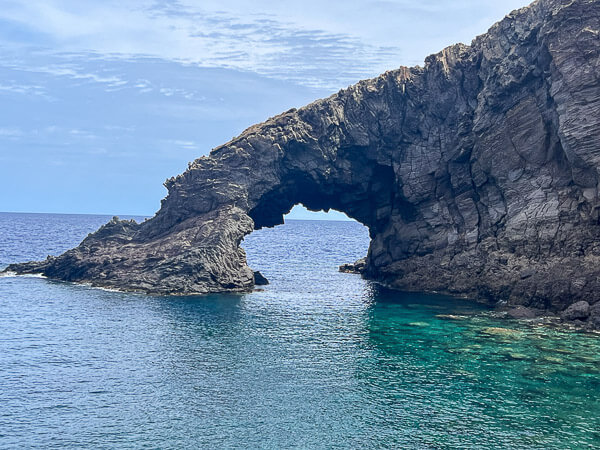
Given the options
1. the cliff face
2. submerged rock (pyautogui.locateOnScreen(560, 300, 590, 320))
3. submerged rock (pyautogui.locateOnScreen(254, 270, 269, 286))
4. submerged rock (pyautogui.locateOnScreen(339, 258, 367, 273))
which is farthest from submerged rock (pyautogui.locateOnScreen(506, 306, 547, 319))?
submerged rock (pyautogui.locateOnScreen(339, 258, 367, 273))

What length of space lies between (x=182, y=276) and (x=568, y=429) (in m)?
53.4

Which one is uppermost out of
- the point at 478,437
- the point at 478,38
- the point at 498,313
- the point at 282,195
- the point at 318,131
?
the point at 478,38

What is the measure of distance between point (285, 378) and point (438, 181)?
165 feet

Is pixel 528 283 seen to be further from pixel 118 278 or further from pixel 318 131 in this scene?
pixel 118 278

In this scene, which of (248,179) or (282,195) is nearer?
(248,179)

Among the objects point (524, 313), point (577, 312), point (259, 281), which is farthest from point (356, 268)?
point (577, 312)

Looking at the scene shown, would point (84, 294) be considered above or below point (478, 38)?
below

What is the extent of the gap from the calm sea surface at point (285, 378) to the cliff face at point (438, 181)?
11.2 meters

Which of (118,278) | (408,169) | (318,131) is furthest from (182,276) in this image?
(408,169)

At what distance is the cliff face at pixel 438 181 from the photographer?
62062mm

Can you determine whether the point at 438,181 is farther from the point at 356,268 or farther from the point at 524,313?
the point at 356,268

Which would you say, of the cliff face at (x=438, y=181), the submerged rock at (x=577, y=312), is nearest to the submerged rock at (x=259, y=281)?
the cliff face at (x=438, y=181)

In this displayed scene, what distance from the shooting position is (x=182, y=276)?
73375 mm

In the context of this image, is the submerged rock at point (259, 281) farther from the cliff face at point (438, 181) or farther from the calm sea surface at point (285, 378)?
the calm sea surface at point (285, 378)
